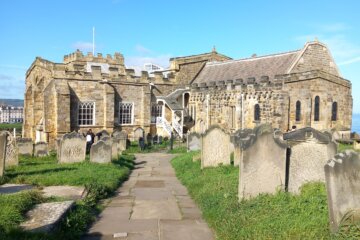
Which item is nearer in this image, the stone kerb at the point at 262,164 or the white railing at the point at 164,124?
the stone kerb at the point at 262,164

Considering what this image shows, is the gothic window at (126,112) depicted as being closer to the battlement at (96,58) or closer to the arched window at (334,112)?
the battlement at (96,58)

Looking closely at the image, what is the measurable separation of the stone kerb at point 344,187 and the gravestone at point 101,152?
33.3ft

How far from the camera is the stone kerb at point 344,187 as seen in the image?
19.3ft

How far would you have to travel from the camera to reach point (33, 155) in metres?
18.8

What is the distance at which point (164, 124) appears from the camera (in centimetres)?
3156

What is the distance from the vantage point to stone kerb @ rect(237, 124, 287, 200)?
8117 millimetres

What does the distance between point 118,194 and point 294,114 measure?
54.5 feet

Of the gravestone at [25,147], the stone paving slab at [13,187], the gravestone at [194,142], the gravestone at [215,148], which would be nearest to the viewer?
the stone paving slab at [13,187]

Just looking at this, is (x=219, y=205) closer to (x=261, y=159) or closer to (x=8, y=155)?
(x=261, y=159)

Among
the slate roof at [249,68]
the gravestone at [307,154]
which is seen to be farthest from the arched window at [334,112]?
the gravestone at [307,154]

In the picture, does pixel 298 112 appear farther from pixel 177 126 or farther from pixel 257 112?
pixel 177 126

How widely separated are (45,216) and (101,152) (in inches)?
301

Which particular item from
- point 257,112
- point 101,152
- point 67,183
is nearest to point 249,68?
point 257,112

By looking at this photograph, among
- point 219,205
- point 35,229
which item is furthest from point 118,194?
point 35,229
